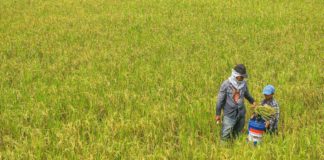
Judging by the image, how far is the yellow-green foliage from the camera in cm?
491

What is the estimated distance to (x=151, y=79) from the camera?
307 inches

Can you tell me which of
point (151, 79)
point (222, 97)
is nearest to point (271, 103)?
point (222, 97)

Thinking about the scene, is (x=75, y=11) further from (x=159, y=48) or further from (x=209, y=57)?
(x=209, y=57)

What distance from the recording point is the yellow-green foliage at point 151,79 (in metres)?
4.91

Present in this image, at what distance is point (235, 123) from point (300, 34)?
7771 mm

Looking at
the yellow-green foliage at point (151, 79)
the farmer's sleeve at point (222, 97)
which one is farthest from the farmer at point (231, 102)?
the yellow-green foliage at point (151, 79)

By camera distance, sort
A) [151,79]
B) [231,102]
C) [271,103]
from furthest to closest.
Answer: [151,79] → [231,102] → [271,103]

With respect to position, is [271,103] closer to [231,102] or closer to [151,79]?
[231,102]

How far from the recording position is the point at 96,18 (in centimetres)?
1603

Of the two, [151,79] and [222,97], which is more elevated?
[222,97]

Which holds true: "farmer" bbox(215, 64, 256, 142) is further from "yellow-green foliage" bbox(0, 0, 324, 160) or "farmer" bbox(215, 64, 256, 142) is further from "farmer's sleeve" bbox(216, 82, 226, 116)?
"yellow-green foliage" bbox(0, 0, 324, 160)

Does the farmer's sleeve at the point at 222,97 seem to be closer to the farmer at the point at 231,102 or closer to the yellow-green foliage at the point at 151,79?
the farmer at the point at 231,102

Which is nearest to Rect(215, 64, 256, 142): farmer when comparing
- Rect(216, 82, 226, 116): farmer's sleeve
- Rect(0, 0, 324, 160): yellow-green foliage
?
Rect(216, 82, 226, 116): farmer's sleeve

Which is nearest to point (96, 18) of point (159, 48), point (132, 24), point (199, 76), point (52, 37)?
point (132, 24)
